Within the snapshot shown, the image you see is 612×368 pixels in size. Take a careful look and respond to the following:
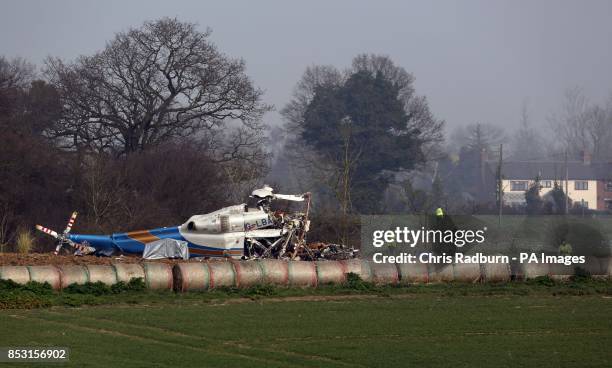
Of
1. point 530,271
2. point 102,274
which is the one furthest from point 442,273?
point 102,274

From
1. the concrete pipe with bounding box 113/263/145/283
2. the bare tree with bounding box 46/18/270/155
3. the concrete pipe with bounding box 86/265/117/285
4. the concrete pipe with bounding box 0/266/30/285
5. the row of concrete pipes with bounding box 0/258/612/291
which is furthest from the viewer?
the bare tree with bounding box 46/18/270/155

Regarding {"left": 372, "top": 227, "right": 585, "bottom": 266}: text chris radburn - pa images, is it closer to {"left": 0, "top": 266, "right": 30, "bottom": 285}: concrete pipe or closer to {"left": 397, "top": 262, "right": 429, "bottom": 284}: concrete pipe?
{"left": 397, "top": 262, "right": 429, "bottom": 284}: concrete pipe

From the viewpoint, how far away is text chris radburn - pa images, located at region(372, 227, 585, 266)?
3061cm

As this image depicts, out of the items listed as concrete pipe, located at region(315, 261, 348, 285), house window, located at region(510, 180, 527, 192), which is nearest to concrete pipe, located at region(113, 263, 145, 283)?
concrete pipe, located at region(315, 261, 348, 285)

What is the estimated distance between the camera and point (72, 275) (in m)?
25.9

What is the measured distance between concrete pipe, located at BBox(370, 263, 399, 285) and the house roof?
60033 mm

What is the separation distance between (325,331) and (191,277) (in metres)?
7.42

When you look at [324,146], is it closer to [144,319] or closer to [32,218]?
[32,218]

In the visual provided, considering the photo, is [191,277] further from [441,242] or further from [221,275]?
[441,242]

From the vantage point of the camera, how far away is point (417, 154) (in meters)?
80.9

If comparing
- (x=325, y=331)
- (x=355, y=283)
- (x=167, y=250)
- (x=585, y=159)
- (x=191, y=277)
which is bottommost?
(x=325, y=331)

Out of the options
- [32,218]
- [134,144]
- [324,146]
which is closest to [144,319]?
[32,218]

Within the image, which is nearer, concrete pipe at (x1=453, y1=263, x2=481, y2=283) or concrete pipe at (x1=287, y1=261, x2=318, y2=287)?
concrete pipe at (x1=287, y1=261, x2=318, y2=287)

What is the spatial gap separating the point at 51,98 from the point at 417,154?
32.4 m
